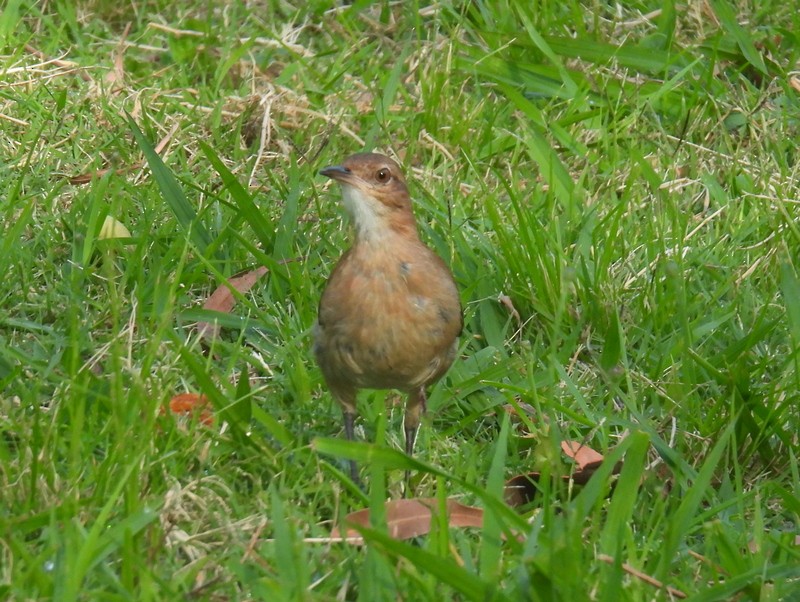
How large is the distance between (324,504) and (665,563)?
129 cm

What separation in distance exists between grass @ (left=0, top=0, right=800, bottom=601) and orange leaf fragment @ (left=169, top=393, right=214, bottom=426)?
0.30 ft

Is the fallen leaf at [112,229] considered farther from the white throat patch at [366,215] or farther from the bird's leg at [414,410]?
the bird's leg at [414,410]

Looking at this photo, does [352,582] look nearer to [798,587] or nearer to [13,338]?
[798,587]

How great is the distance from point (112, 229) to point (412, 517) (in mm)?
2232

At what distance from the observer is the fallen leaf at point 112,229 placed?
6.03m

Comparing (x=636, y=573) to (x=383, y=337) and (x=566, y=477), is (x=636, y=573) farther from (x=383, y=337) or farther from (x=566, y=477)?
(x=383, y=337)

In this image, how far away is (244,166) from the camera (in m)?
6.93

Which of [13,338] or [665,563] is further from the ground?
[665,563]

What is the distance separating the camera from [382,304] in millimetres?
4922

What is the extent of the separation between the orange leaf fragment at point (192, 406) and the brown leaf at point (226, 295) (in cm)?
54

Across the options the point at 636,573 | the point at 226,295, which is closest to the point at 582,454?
the point at 636,573

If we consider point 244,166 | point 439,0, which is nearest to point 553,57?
point 439,0

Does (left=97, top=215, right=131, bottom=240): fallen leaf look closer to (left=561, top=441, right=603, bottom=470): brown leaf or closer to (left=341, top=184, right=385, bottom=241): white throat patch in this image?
(left=341, top=184, right=385, bottom=241): white throat patch

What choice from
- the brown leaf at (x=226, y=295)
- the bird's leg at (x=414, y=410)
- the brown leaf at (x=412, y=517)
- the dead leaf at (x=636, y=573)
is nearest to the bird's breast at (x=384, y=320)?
the bird's leg at (x=414, y=410)
